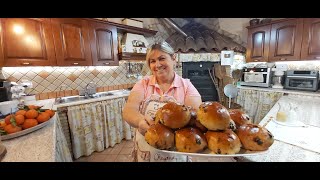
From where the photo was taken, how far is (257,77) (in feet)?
8.98

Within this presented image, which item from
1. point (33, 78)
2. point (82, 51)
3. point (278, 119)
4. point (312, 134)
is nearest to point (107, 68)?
point (82, 51)

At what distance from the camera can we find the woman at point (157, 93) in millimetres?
915

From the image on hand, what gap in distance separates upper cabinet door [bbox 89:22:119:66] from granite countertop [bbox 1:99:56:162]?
165 cm

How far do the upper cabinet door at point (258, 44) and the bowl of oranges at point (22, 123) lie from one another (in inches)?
133

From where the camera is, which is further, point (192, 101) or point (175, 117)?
point (192, 101)

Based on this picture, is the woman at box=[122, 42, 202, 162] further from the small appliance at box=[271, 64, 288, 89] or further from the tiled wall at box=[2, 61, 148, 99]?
the small appliance at box=[271, 64, 288, 89]

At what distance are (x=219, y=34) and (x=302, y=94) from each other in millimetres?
2108

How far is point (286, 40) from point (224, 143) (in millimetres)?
3021

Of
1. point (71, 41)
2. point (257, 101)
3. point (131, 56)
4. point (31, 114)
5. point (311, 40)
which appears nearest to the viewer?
point (31, 114)

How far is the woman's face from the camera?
927 millimetres

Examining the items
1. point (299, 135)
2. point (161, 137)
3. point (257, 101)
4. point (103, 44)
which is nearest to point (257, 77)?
point (257, 101)

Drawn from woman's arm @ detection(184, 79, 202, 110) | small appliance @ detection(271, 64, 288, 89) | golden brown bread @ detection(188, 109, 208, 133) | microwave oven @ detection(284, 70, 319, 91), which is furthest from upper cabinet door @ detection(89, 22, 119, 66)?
microwave oven @ detection(284, 70, 319, 91)

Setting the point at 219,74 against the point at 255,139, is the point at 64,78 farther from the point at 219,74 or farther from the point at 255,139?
the point at 219,74

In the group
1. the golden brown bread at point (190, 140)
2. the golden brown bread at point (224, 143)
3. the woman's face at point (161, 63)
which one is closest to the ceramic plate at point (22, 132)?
the woman's face at point (161, 63)
